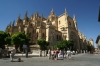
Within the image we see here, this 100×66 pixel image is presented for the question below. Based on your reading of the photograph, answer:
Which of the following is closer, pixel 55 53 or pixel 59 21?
pixel 55 53

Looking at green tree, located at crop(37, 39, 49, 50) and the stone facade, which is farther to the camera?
the stone facade

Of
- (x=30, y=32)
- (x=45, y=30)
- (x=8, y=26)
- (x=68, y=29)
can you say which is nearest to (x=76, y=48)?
(x=68, y=29)

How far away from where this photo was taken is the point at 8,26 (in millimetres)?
52781

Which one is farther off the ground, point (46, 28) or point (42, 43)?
point (46, 28)

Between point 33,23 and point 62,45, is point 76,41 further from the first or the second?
point 33,23

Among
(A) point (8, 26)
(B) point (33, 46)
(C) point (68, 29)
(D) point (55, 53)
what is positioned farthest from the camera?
(C) point (68, 29)

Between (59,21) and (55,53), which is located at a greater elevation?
(59,21)

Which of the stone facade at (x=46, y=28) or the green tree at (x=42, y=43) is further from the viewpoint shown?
the stone facade at (x=46, y=28)

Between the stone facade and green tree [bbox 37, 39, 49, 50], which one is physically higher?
the stone facade

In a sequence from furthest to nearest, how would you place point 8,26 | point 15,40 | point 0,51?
point 8,26 → point 15,40 → point 0,51

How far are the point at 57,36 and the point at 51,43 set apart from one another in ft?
23.0

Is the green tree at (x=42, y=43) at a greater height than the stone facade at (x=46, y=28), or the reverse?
the stone facade at (x=46, y=28)

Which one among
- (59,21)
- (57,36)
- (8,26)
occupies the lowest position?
(57,36)

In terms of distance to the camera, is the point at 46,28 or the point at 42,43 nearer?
the point at 42,43
